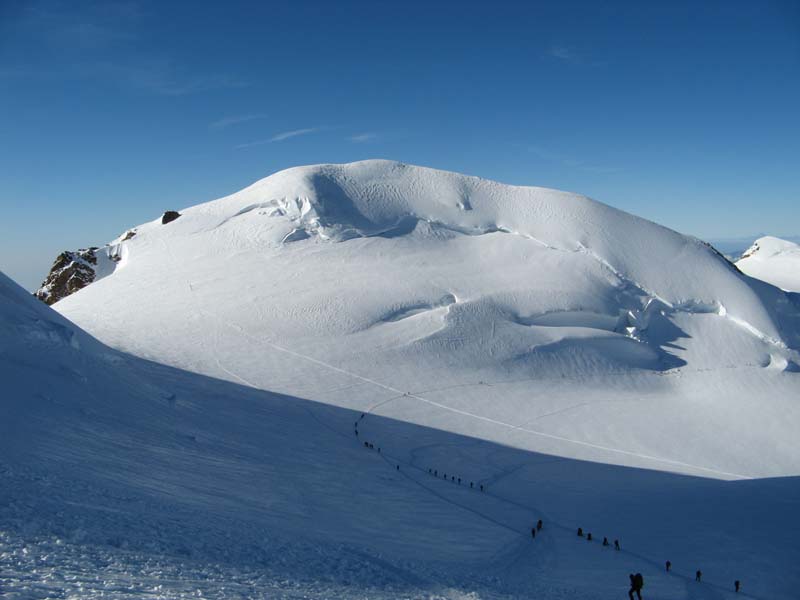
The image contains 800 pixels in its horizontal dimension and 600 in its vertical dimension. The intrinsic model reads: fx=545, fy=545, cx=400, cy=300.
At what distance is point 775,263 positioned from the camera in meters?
107

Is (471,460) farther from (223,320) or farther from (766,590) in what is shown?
(223,320)

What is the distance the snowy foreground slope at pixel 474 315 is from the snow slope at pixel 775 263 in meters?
46.3

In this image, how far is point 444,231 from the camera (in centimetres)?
5856

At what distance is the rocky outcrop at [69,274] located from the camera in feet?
209

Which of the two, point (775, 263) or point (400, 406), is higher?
point (775, 263)

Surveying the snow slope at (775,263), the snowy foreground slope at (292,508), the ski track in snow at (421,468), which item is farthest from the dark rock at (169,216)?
the snow slope at (775,263)

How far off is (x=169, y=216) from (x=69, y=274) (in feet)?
43.0

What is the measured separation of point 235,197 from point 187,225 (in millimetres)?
7206

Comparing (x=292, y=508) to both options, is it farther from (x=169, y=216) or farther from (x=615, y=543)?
(x=169, y=216)

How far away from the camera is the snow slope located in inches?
3699

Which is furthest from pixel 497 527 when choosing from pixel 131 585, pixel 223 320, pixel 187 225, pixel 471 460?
pixel 187 225

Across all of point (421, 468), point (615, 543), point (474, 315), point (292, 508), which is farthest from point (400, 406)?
point (292, 508)

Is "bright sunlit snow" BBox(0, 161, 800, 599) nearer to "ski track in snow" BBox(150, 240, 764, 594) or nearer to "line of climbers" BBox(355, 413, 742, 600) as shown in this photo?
"ski track in snow" BBox(150, 240, 764, 594)

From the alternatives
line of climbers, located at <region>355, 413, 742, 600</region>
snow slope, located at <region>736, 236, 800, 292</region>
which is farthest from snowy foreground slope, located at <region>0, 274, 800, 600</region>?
snow slope, located at <region>736, 236, 800, 292</region>
